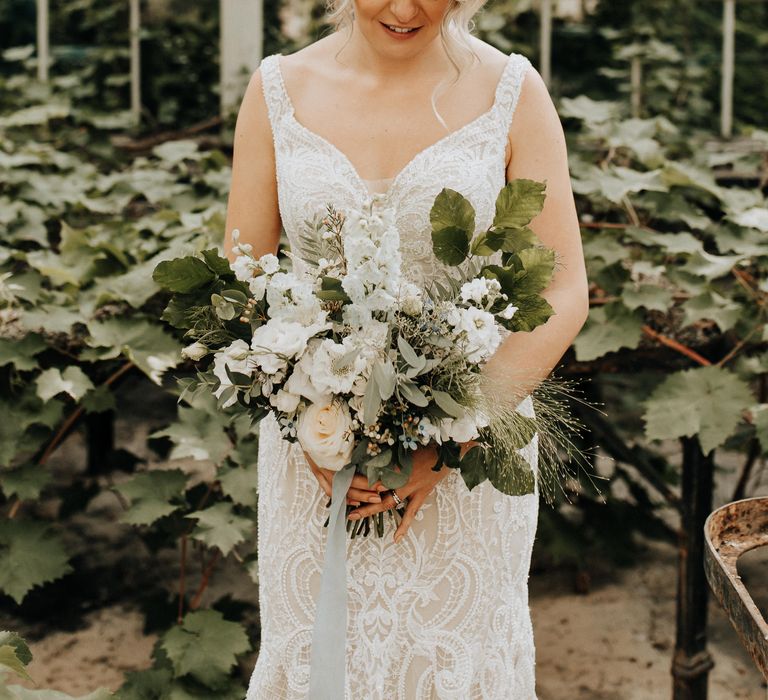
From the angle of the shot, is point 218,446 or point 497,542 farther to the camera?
point 218,446

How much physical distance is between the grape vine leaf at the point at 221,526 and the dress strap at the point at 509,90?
127 cm

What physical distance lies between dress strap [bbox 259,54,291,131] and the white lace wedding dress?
0.09 ft

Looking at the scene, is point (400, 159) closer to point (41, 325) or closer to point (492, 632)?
point (492, 632)

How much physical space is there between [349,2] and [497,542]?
1057 mm

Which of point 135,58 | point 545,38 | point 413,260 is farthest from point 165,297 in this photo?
point 545,38

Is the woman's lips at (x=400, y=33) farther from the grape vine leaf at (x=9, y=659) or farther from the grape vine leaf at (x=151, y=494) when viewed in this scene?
the grape vine leaf at (x=151, y=494)

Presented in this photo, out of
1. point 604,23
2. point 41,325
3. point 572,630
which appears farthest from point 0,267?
point 604,23

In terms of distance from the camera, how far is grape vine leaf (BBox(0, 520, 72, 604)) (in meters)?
2.71

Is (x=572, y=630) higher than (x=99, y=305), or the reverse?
(x=99, y=305)

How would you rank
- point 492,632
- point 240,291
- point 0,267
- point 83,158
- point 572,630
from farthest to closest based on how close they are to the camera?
point 83,158
point 572,630
point 0,267
point 492,632
point 240,291

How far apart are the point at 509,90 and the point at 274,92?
0.46 metres

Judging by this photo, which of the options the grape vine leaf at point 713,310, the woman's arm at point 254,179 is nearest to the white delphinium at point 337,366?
the woman's arm at point 254,179

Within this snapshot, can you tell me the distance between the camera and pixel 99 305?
2.79 m

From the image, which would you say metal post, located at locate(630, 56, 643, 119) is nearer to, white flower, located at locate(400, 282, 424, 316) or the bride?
the bride
